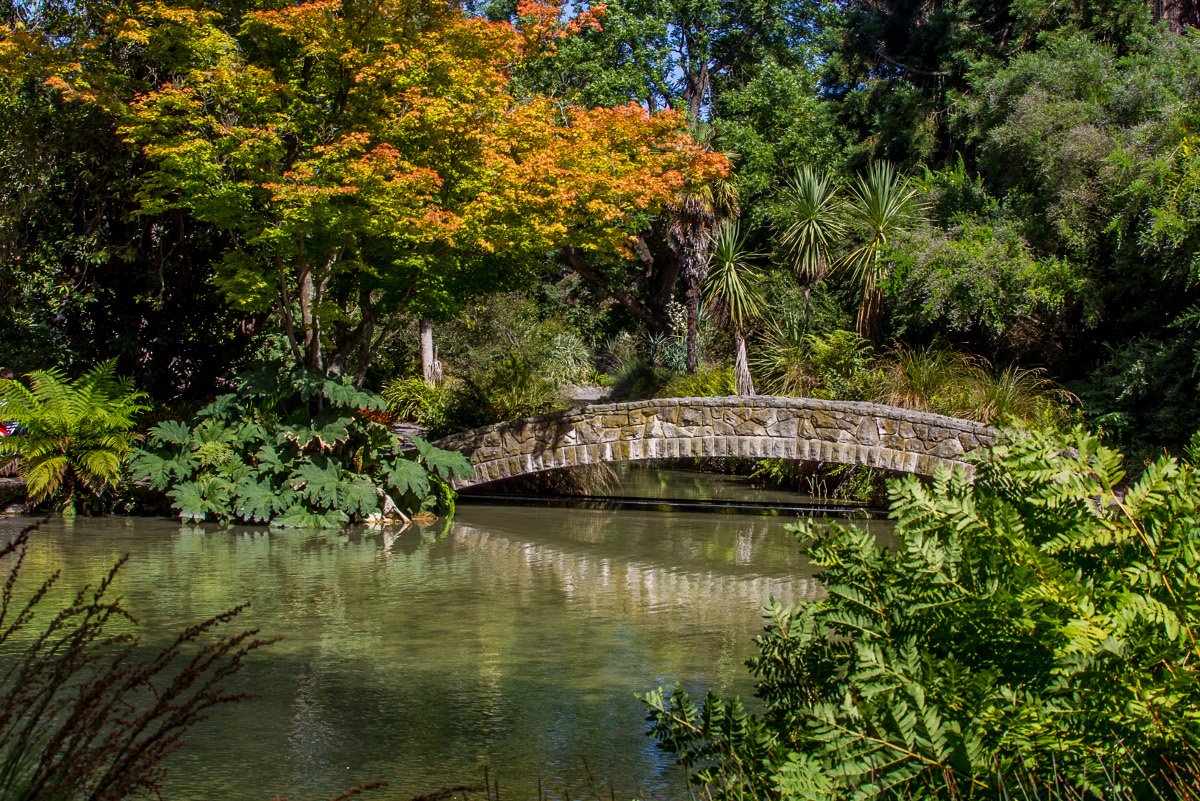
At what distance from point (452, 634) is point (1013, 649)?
6008 mm

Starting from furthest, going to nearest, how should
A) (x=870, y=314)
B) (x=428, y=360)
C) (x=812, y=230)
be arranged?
(x=428, y=360), (x=812, y=230), (x=870, y=314)

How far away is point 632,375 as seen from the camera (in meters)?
23.5

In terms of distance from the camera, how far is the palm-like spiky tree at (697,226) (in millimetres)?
21266

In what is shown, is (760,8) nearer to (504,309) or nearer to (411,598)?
(504,309)

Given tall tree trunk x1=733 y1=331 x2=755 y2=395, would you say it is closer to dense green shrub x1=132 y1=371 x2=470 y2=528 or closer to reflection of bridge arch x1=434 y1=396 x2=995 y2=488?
reflection of bridge arch x1=434 y1=396 x2=995 y2=488

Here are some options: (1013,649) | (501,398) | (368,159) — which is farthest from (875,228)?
(1013,649)

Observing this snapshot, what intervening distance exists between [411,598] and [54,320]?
11.0 meters

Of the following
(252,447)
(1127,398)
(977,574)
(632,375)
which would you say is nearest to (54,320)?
(252,447)

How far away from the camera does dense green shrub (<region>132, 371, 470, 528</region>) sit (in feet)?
46.5

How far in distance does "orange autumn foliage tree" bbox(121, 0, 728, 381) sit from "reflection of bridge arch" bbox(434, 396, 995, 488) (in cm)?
211

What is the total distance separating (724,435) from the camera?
15281 millimetres

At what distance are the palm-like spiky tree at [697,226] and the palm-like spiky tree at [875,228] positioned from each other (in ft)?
7.50

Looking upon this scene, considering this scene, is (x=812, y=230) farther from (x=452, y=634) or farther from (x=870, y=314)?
(x=452, y=634)

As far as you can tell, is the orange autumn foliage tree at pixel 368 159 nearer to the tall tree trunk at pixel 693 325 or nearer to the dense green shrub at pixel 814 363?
the dense green shrub at pixel 814 363
